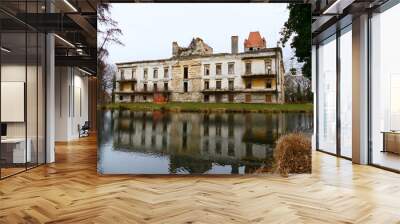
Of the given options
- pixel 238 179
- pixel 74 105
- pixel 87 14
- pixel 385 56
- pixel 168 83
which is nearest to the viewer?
pixel 238 179

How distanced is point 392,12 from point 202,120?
3.91m

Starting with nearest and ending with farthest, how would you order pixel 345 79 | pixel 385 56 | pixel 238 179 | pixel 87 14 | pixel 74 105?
pixel 238 179, pixel 385 56, pixel 87 14, pixel 345 79, pixel 74 105

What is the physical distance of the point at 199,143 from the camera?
6.61 meters

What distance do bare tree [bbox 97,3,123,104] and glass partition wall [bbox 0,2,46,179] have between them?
53.4 inches

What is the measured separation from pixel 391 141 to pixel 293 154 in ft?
6.35

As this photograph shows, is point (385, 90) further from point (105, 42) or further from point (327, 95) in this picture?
point (105, 42)

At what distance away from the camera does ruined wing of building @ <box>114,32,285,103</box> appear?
6660 millimetres

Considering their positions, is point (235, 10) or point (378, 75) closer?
point (235, 10)

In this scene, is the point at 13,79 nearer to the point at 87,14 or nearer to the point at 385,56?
the point at 87,14

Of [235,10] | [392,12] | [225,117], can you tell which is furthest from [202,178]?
[392,12]

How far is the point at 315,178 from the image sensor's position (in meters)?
6.45

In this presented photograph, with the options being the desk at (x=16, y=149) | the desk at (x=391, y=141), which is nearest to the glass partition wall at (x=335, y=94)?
the desk at (x=391, y=141)

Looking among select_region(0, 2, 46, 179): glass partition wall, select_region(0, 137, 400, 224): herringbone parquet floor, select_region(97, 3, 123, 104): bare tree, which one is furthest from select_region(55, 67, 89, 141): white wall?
select_region(97, 3, 123, 104): bare tree

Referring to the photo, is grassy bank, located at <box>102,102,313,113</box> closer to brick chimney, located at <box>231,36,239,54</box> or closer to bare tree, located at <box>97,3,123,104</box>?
bare tree, located at <box>97,3,123,104</box>
